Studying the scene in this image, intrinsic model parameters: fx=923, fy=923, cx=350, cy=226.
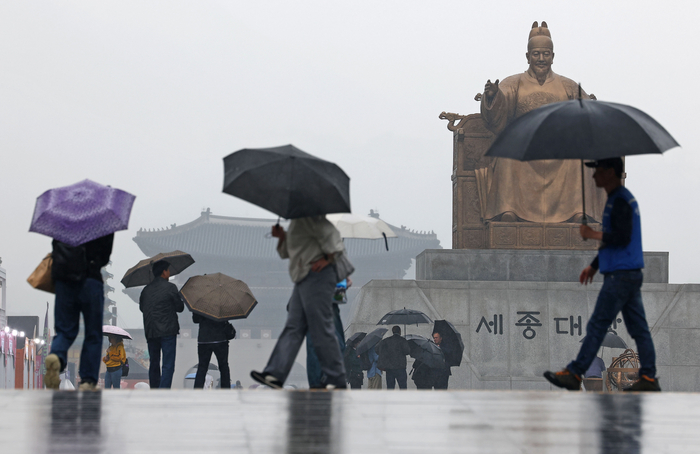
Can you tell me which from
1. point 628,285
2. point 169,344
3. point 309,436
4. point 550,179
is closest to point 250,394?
point 309,436

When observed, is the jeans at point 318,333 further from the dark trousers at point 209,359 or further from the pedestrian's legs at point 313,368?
the dark trousers at point 209,359

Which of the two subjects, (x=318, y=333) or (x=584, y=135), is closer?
(x=584, y=135)

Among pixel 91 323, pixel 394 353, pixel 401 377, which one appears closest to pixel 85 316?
pixel 91 323

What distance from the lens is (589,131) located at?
443cm

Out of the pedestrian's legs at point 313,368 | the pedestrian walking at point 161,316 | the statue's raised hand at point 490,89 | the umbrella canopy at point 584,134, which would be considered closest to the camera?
the umbrella canopy at point 584,134

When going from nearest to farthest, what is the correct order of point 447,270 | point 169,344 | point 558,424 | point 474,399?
point 558,424, point 474,399, point 169,344, point 447,270

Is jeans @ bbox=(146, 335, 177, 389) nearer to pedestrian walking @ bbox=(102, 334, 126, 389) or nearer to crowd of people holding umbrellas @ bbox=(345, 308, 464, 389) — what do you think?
pedestrian walking @ bbox=(102, 334, 126, 389)

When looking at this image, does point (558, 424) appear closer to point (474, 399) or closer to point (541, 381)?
point (474, 399)

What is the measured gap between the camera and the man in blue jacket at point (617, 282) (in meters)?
4.48

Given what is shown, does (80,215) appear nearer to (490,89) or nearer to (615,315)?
(615,315)

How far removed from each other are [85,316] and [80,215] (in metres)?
0.53

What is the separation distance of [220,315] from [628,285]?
151 inches

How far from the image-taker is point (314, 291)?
15.3ft

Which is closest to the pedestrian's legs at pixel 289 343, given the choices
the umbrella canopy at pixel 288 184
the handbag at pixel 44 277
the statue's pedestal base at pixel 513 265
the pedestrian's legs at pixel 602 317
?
the umbrella canopy at pixel 288 184
